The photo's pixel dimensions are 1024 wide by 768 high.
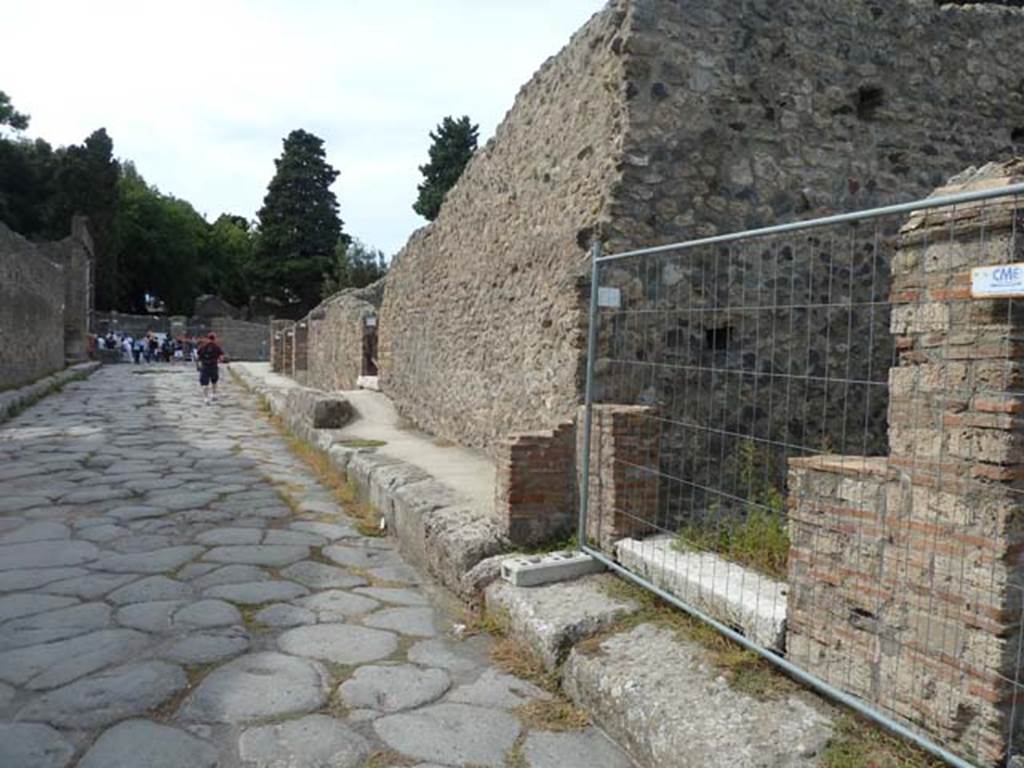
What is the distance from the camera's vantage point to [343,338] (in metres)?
14.6

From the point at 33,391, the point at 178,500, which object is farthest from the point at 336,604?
the point at 33,391

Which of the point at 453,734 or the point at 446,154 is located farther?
the point at 446,154

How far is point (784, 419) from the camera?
5.34 meters

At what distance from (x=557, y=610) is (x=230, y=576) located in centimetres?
209

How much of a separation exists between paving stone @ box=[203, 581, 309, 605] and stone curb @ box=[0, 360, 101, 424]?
9.01 metres

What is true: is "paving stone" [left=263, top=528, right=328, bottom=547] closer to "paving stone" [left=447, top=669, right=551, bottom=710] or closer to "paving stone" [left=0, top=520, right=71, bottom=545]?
"paving stone" [left=0, top=520, right=71, bottom=545]

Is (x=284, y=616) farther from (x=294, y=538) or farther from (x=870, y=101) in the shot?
(x=870, y=101)

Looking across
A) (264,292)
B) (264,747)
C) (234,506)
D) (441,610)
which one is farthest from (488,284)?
(264,292)

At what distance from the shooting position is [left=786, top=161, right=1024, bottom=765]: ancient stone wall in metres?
2.15

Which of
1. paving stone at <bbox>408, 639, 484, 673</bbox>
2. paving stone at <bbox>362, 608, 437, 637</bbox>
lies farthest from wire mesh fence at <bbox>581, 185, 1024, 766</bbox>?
paving stone at <bbox>362, 608, 437, 637</bbox>

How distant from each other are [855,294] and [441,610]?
3604 millimetres

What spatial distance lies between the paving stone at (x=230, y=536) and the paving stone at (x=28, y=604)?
3.94ft

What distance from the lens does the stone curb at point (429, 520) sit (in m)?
4.34

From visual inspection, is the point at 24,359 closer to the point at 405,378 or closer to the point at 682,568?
the point at 405,378
